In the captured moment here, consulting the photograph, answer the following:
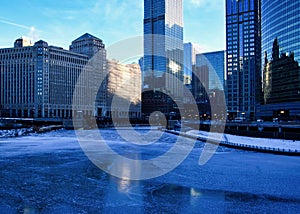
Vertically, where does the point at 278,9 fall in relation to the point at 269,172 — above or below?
above

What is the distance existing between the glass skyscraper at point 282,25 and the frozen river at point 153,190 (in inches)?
4410

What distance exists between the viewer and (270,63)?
147500 mm

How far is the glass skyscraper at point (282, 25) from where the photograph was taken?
125875mm

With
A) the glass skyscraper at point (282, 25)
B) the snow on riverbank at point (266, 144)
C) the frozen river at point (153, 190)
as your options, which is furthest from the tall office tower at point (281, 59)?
the frozen river at point (153, 190)

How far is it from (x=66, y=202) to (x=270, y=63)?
146 meters

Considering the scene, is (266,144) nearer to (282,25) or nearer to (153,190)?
(153,190)

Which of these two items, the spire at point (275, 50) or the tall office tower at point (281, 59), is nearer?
the tall office tower at point (281, 59)

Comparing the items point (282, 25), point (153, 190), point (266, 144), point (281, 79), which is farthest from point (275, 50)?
point (153, 190)

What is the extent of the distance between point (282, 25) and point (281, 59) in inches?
555

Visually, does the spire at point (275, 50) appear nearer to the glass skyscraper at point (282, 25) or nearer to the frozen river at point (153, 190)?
the glass skyscraper at point (282, 25)

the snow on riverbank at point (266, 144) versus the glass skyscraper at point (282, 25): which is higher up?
the glass skyscraper at point (282, 25)

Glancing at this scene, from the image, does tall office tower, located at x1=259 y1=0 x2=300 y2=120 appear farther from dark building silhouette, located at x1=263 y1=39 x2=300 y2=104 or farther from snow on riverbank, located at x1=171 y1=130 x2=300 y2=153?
snow on riverbank, located at x1=171 y1=130 x2=300 y2=153

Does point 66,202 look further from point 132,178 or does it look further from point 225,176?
point 225,176

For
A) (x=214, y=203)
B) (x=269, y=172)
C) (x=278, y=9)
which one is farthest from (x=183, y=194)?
(x=278, y=9)
